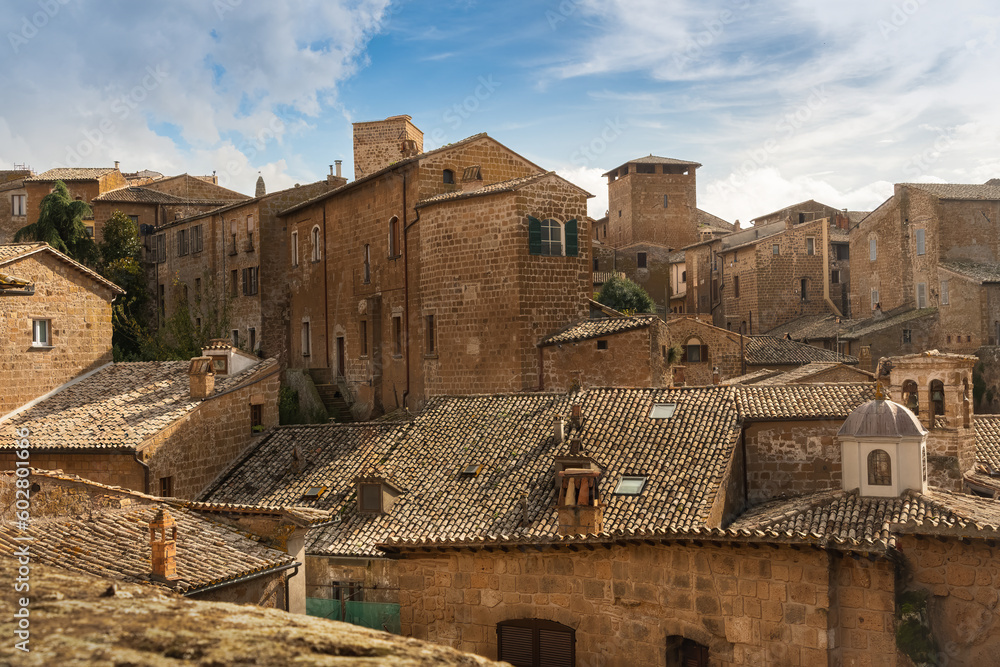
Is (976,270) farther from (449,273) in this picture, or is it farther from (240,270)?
(240,270)

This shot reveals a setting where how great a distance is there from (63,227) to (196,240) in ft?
20.8

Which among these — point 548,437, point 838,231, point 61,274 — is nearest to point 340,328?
point 61,274

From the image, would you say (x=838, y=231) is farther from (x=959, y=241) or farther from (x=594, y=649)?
(x=594, y=649)

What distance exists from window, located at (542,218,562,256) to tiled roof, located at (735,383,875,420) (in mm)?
8237

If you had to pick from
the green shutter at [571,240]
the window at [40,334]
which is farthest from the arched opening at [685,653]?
the window at [40,334]

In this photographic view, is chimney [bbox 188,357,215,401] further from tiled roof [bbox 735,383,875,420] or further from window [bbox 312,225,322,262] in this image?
tiled roof [bbox 735,383,875,420]

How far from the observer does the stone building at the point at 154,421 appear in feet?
72.9

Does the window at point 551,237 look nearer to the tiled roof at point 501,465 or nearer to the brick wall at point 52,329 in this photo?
the tiled roof at point 501,465

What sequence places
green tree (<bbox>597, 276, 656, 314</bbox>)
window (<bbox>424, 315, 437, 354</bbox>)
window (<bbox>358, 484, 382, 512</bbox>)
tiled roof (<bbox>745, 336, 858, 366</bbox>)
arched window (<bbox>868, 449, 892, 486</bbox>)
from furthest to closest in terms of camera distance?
green tree (<bbox>597, 276, 656, 314</bbox>)
tiled roof (<bbox>745, 336, 858, 366</bbox>)
window (<bbox>424, 315, 437, 354</bbox>)
window (<bbox>358, 484, 382, 512</bbox>)
arched window (<bbox>868, 449, 892, 486</bbox>)

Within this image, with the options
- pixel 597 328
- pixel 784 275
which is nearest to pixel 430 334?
pixel 597 328

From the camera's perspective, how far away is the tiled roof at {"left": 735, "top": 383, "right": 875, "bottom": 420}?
20.0 meters

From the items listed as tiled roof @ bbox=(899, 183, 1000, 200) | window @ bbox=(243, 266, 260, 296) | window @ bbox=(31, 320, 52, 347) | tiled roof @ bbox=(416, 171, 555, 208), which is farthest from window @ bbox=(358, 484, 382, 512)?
tiled roof @ bbox=(899, 183, 1000, 200)

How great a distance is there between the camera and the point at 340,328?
3522 cm

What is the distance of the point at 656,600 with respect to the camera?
1386 cm
